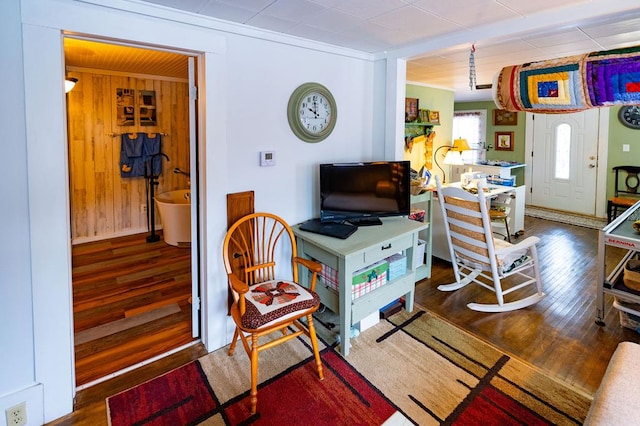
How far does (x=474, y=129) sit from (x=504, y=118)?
2.43 ft

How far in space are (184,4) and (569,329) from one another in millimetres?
3272

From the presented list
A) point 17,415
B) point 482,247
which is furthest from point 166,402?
point 482,247

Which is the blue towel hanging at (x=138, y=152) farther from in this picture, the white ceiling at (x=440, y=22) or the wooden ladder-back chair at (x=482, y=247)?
the wooden ladder-back chair at (x=482, y=247)

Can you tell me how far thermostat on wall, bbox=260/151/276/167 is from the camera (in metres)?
2.50

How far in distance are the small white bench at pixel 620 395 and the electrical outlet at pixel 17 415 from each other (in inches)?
93.9

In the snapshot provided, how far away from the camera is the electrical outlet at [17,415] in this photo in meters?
1.71

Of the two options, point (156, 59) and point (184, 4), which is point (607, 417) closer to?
point (184, 4)

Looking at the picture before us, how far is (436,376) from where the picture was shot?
6.97 ft

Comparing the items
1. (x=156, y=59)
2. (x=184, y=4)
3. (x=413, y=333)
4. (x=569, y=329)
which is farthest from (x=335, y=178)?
(x=156, y=59)

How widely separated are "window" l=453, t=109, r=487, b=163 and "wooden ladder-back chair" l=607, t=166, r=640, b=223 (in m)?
2.41

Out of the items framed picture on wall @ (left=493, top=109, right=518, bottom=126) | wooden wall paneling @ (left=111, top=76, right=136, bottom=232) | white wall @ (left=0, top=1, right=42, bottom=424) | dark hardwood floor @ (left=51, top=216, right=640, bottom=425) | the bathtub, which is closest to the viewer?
white wall @ (left=0, top=1, right=42, bottom=424)

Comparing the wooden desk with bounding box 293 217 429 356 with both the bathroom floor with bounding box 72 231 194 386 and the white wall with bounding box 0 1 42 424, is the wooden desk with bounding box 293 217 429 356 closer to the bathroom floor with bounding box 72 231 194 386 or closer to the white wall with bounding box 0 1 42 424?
the bathroom floor with bounding box 72 231 194 386

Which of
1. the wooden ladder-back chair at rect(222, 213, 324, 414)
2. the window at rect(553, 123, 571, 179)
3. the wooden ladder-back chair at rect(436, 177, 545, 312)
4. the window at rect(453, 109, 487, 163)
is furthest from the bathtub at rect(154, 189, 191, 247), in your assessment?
the window at rect(553, 123, 571, 179)

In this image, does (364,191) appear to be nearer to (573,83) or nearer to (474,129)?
(573,83)
